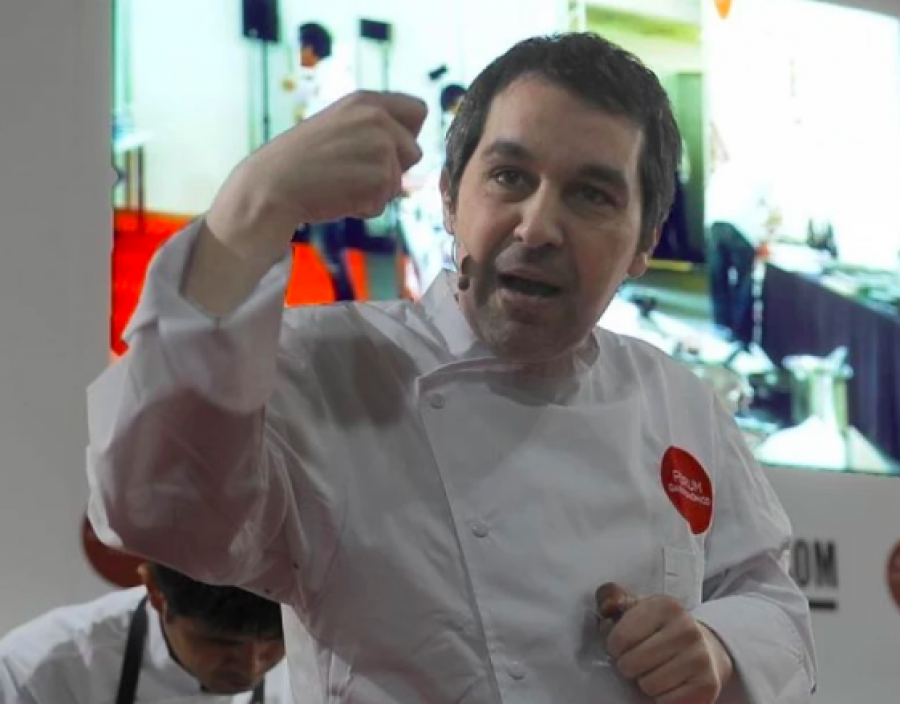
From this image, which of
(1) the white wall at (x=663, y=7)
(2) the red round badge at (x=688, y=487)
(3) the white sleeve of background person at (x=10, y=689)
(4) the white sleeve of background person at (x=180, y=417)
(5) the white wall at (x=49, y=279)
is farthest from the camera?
(1) the white wall at (x=663, y=7)

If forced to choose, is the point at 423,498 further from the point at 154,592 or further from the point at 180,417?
the point at 154,592

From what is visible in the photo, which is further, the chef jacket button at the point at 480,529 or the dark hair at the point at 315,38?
the dark hair at the point at 315,38

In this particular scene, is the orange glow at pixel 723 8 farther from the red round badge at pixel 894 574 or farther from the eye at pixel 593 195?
the eye at pixel 593 195

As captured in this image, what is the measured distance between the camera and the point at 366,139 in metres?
0.58

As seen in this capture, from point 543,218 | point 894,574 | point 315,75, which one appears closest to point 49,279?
point 315,75

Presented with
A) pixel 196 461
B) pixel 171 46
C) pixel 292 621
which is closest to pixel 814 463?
pixel 171 46

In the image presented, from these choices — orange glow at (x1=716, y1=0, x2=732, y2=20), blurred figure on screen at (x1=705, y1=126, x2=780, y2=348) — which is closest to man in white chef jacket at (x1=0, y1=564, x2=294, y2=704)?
blurred figure on screen at (x1=705, y1=126, x2=780, y2=348)

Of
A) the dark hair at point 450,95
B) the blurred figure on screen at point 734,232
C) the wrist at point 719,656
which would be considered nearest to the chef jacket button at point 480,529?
the wrist at point 719,656

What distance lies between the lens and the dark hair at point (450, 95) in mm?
2193

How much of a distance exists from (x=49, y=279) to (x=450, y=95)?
69 cm

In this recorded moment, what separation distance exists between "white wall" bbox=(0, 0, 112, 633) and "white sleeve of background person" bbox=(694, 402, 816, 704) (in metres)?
1.16

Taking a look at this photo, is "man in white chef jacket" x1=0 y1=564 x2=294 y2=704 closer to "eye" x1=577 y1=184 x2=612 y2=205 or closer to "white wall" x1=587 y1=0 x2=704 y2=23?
"eye" x1=577 y1=184 x2=612 y2=205

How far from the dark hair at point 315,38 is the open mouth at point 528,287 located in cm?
147

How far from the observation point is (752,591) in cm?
77
